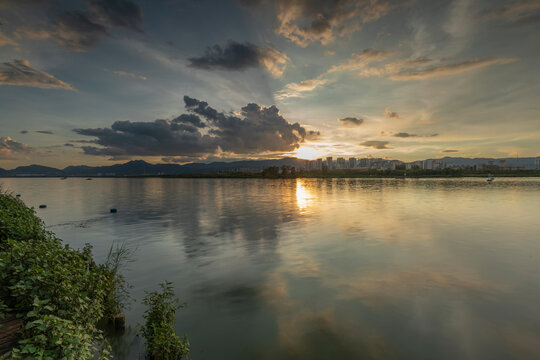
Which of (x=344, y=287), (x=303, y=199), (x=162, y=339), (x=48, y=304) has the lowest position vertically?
(x=303, y=199)

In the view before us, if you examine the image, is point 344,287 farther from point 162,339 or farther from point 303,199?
point 303,199

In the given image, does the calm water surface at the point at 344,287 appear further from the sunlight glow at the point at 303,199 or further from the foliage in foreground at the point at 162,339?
the sunlight glow at the point at 303,199

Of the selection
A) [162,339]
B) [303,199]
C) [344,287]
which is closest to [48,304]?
[162,339]

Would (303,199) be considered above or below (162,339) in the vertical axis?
below

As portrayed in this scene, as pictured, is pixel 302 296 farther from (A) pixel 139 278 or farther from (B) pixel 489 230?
(B) pixel 489 230

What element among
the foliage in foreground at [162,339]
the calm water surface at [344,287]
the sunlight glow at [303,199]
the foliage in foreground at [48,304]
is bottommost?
the sunlight glow at [303,199]

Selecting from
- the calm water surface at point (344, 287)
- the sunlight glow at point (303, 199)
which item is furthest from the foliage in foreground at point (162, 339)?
the sunlight glow at point (303, 199)

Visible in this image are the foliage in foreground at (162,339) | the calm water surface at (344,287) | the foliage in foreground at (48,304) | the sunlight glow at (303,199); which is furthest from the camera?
the sunlight glow at (303,199)

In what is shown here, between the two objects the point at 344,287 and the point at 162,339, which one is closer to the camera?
the point at 162,339

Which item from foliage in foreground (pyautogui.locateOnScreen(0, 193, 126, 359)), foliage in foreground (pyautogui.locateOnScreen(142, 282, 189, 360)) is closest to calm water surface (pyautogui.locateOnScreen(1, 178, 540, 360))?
foliage in foreground (pyautogui.locateOnScreen(142, 282, 189, 360))

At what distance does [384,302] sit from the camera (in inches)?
543

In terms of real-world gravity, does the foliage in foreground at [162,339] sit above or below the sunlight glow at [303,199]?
above

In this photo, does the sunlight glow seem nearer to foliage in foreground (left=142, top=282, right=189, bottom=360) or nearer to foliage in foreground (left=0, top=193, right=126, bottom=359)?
foliage in foreground (left=142, top=282, right=189, bottom=360)

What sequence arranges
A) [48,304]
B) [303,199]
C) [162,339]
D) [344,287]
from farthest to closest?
[303,199] < [344,287] < [162,339] < [48,304]
